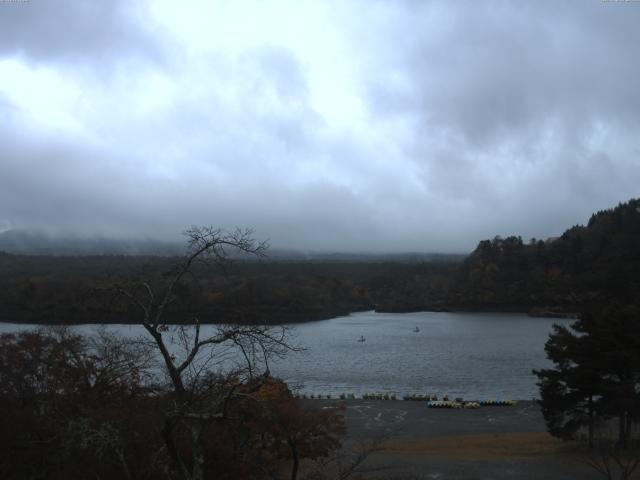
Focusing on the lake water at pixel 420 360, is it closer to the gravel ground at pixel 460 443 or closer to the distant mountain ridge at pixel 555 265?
the gravel ground at pixel 460 443

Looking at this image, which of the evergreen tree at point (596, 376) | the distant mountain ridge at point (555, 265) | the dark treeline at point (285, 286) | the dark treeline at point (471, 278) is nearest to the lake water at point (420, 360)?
the dark treeline at point (285, 286)

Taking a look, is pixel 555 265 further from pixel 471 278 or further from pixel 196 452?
pixel 196 452

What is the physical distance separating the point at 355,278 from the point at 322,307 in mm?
39499

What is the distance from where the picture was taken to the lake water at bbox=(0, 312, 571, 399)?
40250 millimetres

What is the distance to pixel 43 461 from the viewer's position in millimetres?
10344

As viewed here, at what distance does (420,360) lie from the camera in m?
53.4

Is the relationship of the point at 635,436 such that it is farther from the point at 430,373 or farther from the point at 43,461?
the point at 430,373

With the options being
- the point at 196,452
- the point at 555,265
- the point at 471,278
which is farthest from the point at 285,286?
the point at 196,452

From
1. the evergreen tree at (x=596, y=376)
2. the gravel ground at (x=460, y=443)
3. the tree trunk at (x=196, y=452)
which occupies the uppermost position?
the tree trunk at (x=196, y=452)

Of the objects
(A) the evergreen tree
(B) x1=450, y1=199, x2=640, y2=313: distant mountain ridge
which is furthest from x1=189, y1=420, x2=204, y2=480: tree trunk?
(B) x1=450, y1=199, x2=640, y2=313: distant mountain ridge

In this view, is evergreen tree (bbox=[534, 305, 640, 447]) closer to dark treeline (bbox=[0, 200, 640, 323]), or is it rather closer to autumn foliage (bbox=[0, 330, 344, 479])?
autumn foliage (bbox=[0, 330, 344, 479])

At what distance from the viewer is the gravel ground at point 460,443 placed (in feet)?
58.4

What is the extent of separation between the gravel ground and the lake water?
14.7ft

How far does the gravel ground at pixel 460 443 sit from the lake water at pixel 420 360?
4.49 metres
